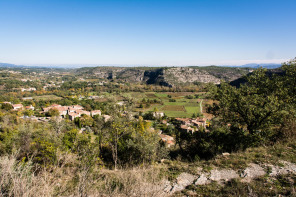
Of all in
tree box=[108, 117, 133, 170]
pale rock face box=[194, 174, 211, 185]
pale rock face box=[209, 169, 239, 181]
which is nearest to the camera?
pale rock face box=[194, 174, 211, 185]

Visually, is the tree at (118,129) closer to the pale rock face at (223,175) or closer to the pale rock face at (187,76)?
the pale rock face at (223,175)

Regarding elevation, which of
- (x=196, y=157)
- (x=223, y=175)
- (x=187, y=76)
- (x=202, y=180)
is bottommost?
(x=196, y=157)

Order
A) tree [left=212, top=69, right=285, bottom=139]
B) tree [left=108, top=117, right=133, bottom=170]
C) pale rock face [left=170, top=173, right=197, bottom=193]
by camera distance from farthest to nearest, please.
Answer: tree [left=108, top=117, right=133, bottom=170], tree [left=212, top=69, right=285, bottom=139], pale rock face [left=170, top=173, right=197, bottom=193]

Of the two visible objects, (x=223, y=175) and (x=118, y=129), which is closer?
(x=223, y=175)

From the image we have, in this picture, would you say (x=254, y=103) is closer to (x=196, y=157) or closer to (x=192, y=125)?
(x=196, y=157)

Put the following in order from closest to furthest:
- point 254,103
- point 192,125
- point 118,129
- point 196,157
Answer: point 254,103
point 196,157
point 118,129
point 192,125

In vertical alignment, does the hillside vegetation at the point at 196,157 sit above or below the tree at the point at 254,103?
Result: below

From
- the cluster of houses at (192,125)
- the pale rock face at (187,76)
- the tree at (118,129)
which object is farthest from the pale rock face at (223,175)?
the pale rock face at (187,76)

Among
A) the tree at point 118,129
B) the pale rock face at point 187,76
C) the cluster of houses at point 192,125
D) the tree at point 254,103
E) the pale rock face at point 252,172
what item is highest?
the pale rock face at point 187,76

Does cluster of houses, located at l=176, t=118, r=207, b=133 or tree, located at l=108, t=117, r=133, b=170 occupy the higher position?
tree, located at l=108, t=117, r=133, b=170

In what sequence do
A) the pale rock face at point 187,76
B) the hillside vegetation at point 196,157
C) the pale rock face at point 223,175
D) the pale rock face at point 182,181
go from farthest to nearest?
1. the pale rock face at point 187,76
2. the pale rock face at point 223,175
3. the pale rock face at point 182,181
4. the hillside vegetation at point 196,157

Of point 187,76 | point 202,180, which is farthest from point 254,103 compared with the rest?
point 187,76

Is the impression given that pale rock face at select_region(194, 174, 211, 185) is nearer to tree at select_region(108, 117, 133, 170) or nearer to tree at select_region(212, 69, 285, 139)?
tree at select_region(212, 69, 285, 139)

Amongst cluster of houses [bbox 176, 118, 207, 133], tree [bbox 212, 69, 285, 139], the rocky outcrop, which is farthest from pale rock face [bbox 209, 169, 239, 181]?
cluster of houses [bbox 176, 118, 207, 133]
